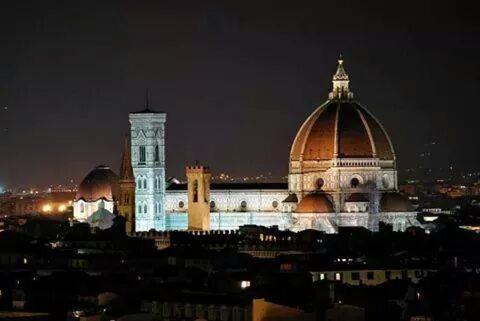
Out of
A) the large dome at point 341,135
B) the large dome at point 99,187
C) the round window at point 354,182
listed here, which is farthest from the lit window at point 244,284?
the large dome at point 99,187

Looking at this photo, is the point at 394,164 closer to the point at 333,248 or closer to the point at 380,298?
the point at 333,248

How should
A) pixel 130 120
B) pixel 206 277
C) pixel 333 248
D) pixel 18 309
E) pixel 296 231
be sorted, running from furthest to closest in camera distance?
1. pixel 130 120
2. pixel 296 231
3. pixel 333 248
4. pixel 206 277
5. pixel 18 309

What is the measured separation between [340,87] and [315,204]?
34.5 feet

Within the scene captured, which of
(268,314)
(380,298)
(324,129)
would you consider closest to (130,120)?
(324,129)

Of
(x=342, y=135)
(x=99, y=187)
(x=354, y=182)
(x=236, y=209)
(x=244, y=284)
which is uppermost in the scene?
(x=342, y=135)

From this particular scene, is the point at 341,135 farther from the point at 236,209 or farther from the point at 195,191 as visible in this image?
the point at 195,191

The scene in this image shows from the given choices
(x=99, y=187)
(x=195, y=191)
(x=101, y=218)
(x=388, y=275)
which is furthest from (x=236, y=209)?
(x=388, y=275)

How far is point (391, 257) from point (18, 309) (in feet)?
118

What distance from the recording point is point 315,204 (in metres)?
142

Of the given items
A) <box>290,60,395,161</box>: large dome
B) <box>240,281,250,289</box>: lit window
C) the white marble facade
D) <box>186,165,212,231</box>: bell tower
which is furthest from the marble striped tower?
<box>240,281,250,289</box>: lit window

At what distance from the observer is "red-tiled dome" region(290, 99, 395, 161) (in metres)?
146

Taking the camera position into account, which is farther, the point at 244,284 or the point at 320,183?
the point at 320,183

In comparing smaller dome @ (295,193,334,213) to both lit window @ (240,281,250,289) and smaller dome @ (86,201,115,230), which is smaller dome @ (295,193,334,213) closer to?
smaller dome @ (86,201,115,230)

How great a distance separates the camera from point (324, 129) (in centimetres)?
14600
